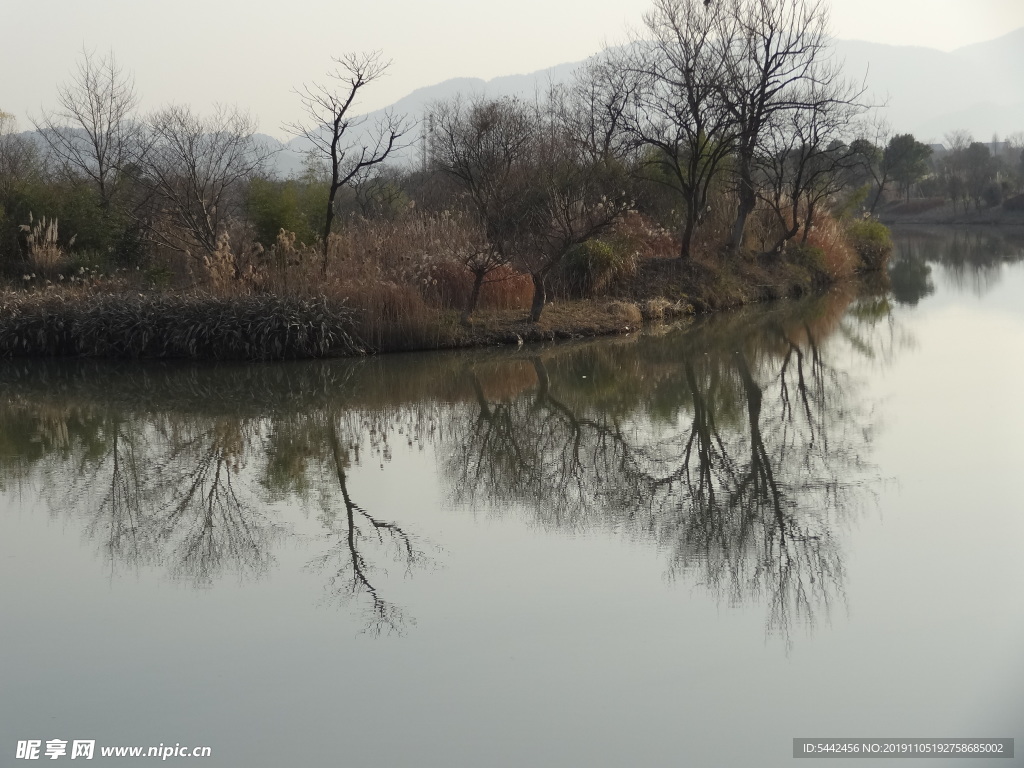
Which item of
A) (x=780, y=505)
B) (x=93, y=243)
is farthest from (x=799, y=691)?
(x=93, y=243)

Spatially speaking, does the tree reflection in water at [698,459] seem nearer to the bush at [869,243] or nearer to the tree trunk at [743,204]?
the tree trunk at [743,204]

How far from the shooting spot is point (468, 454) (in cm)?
917

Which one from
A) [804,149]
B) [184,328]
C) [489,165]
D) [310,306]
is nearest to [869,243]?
[804,149]

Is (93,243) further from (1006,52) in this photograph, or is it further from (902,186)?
(902,186)

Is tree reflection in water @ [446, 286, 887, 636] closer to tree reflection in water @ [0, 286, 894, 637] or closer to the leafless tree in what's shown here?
tree reflection in water @ [0, 286, 894, 637]

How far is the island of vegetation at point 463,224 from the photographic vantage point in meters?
15.0

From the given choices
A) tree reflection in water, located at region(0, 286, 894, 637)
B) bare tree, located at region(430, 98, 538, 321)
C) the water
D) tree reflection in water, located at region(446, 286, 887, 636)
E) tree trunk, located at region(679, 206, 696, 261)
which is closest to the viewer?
the water

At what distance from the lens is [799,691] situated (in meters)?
4.53

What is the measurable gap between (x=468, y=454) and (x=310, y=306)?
19.8 feet

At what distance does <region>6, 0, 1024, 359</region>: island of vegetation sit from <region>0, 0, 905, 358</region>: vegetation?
0.05m

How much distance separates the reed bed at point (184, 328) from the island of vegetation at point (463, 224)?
3 cm

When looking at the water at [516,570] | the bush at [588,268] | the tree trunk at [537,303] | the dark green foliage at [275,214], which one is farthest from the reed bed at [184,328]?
the dark green foliage at [275,214]

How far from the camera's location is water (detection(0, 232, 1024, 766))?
14.4ft

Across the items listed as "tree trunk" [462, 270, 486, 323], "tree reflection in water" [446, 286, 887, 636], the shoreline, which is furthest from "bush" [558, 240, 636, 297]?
"tree reflection in water" [446, 286, 887, 636]
